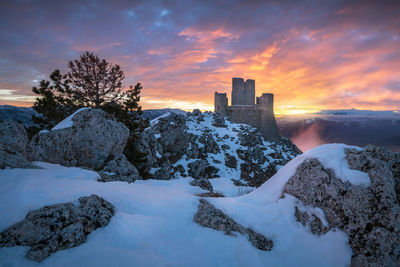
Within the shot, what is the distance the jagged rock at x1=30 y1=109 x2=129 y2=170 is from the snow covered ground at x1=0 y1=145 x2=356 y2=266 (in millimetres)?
3929

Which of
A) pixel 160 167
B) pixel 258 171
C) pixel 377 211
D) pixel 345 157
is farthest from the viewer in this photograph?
pixel 258 171

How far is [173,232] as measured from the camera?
9.42 feet

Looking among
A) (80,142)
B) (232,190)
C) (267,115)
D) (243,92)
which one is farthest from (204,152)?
(243,92)

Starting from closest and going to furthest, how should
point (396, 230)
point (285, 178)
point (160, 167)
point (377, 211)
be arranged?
point (396, 230)
point (377, 211)
point (285, 178)
point (160, 167)

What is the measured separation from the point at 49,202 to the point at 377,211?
5.22m

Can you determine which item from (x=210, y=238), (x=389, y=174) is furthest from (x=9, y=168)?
(x=389, y=174)

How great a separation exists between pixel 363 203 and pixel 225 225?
2298 mm

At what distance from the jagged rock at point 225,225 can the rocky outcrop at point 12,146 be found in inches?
200

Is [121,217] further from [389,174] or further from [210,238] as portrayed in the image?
[389,174]

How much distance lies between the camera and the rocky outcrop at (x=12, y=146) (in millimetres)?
4787

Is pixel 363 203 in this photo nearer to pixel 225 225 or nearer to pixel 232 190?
pixel 225 225

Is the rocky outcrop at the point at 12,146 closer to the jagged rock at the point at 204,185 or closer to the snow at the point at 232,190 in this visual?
the jagged rock at the point at 204,185

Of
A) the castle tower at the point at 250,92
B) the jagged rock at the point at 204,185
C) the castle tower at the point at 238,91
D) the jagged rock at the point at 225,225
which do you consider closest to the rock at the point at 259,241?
the jagged rock at the point at 225,225

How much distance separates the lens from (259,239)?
3047mm
